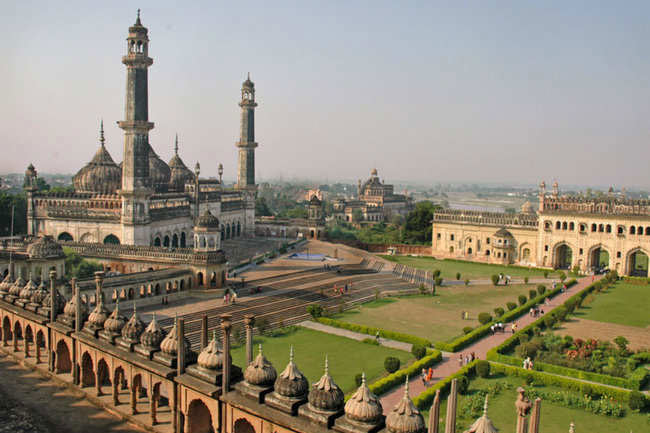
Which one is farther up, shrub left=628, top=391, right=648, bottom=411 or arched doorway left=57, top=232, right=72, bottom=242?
arched doorway left=57, top=232, right=72, bottom=242

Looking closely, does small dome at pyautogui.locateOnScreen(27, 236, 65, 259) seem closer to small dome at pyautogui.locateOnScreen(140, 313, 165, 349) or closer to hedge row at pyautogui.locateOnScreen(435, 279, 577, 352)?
small dome at pyautogui.locateOnScreen(140, 313, 165, 349)

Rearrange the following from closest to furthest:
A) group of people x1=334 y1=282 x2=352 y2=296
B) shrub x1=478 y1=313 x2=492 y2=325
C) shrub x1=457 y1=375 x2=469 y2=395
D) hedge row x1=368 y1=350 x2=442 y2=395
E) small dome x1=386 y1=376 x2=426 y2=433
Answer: small dome x1=386 y1=376 x2=426 y2=433 → hedge row x1=368 y1=350 x2=442 y2=395 → shrub x1=457 y1=375 x2=469 y2=395 → shrub x1=478 y1=313 x2=492 y2=325 → group of people x1=334 y1=282 x2=352 y2=296

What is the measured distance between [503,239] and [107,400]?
40.1m

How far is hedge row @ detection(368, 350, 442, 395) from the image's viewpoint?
1791 cm

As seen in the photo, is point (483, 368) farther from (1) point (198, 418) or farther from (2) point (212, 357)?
(2) point (212, 357)

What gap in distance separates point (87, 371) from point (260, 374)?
21.7ft

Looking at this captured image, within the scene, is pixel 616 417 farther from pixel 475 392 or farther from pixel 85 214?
pixel 85 214

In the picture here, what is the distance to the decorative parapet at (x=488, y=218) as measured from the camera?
48.6 meters

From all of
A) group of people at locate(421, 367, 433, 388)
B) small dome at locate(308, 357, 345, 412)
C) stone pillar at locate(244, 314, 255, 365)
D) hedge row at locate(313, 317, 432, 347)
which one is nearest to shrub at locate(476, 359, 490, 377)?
group of people at locate(421, 367, 433, 388)

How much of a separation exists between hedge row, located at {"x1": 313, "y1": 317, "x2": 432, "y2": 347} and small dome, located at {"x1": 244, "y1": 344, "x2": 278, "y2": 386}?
13.3 m

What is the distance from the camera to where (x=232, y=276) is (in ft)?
112

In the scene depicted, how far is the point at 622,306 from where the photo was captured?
3234 centimetres

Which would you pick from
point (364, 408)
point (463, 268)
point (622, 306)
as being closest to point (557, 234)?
point (463, 268)

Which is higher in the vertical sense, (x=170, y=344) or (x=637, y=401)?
(x=170, y=344)
